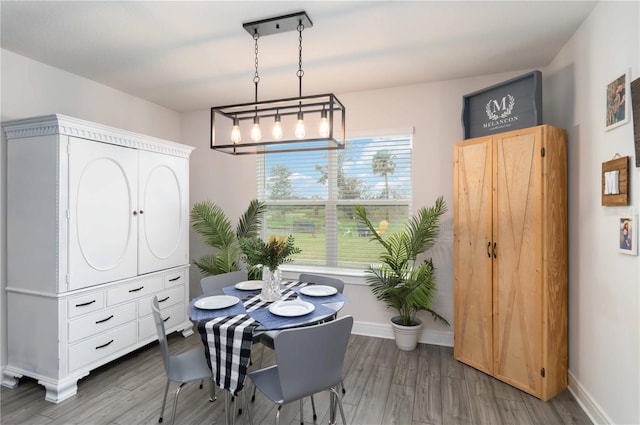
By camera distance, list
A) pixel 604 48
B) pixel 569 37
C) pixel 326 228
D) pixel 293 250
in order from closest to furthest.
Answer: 1. pixel 604 48
2. pixel 293 250
3. pixel 569 37
4. pixel 326 228

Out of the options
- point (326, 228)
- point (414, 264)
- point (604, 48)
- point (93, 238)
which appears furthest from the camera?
point (326, 228)

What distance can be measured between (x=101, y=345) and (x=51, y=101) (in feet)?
7.40

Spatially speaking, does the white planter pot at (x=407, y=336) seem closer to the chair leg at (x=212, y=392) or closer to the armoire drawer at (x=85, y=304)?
the chair leg at (x=212, y=392)

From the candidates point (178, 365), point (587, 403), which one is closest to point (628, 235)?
point (587, 403)

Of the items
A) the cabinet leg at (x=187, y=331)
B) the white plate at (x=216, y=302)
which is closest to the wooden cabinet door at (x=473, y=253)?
the white plate at (x=216, y=302)

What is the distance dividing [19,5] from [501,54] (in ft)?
11.8

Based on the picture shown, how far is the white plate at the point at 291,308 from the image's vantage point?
2.03m

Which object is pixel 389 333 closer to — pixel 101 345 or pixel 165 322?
pixel 165 322

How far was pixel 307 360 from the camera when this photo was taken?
1.69 m

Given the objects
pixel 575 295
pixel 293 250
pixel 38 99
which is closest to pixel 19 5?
pixel 38 99

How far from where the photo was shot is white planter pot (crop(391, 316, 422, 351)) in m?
3.27

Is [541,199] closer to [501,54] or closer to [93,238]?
[501,54]

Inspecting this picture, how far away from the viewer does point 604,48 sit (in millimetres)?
2105

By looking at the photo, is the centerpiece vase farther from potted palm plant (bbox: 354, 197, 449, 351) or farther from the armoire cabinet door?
the armoire cabinet door
